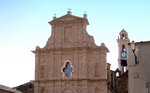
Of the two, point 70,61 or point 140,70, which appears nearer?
point 140,70

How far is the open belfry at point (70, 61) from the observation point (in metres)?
37.9

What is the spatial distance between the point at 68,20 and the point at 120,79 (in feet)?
39.5

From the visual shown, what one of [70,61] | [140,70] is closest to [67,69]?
[70,61]

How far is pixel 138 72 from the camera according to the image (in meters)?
14.9

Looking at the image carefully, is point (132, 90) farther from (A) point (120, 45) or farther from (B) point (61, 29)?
(A) point (120, 45)

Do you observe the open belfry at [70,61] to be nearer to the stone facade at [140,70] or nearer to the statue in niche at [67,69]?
the statue in niche at [67,69]

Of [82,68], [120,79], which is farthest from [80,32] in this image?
[120,79]

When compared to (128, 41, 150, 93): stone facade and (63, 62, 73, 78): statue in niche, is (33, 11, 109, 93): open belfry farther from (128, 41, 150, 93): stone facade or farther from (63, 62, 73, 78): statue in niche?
(128, 41, 150, 93): stone facade

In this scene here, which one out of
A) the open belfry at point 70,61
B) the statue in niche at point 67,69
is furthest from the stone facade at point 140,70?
the statue in niche at point 67,69

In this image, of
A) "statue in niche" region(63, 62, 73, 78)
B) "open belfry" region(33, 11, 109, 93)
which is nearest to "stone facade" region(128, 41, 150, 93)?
"open belfry" region(33, 11, 109, 93)

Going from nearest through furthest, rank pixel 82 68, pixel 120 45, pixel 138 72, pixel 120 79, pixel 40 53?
pixel 138 72 < pixel 82 68 < pixel 40 53 < pixel 120 79 < pixel 120 45

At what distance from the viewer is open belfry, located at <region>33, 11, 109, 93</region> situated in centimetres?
3794

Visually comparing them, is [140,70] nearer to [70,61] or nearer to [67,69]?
[70,61]

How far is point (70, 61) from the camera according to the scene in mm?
39219
